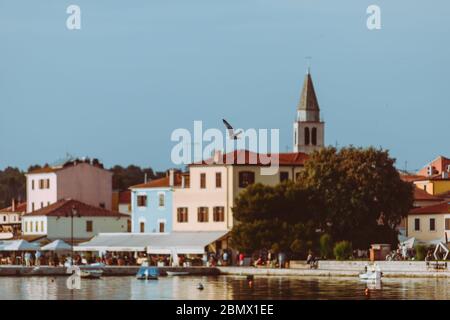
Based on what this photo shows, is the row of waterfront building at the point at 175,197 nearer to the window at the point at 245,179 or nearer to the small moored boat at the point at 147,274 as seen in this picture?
the window at the point at 245,179

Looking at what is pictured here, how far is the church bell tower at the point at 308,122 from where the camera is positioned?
132 metres

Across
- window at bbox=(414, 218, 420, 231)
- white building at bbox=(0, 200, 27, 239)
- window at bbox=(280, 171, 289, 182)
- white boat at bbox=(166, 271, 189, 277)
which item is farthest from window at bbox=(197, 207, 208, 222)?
white building at bbox=(0, 200, 27, 239)

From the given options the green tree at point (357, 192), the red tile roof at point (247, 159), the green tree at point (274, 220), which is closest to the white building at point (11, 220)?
the red tile roof at point (247, 159)

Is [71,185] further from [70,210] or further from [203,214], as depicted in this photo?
[203,214]

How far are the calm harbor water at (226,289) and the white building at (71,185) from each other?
1179 inches

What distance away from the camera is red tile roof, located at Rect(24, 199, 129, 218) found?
114875 millimetres

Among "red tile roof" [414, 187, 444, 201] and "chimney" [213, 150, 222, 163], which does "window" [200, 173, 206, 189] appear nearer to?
"chimney" [213, 150, 222, 163]

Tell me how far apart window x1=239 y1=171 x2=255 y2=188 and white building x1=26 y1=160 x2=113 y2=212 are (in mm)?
21385

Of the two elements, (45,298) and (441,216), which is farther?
(441,216)

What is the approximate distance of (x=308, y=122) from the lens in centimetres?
13175
